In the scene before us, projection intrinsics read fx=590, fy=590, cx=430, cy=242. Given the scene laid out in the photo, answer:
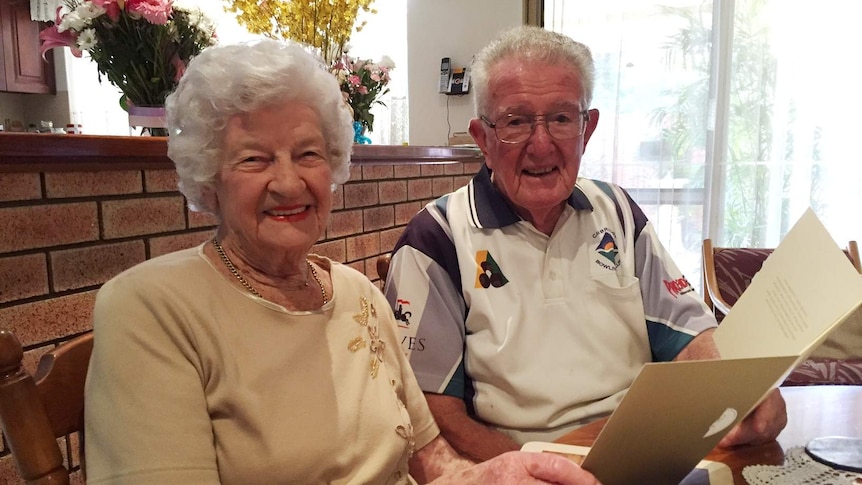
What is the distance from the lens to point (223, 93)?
32.9 inches

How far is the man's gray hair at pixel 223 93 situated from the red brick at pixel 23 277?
0.36 meters

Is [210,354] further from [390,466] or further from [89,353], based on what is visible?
[390,466]

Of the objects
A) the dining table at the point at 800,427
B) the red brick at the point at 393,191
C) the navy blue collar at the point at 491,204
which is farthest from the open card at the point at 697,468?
the red brick at the point at 393,191

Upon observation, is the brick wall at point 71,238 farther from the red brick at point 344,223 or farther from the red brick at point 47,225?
the red brick at point 344,223

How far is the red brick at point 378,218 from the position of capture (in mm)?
2129

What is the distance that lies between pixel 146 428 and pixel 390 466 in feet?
1.24

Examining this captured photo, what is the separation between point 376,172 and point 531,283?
1080 millimetres

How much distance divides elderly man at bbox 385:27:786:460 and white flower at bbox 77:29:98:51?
0.84 metres

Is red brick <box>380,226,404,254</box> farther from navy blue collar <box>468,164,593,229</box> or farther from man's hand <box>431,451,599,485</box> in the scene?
man's hand <box>431,451,599,485</box>

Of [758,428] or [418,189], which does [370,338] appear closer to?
[758,428]

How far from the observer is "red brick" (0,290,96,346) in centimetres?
101

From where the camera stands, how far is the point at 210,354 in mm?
790

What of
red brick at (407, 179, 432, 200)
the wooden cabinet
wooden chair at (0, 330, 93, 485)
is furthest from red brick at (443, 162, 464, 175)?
the wooden cabinet

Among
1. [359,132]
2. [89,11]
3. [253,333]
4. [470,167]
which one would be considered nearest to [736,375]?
[253,333]
